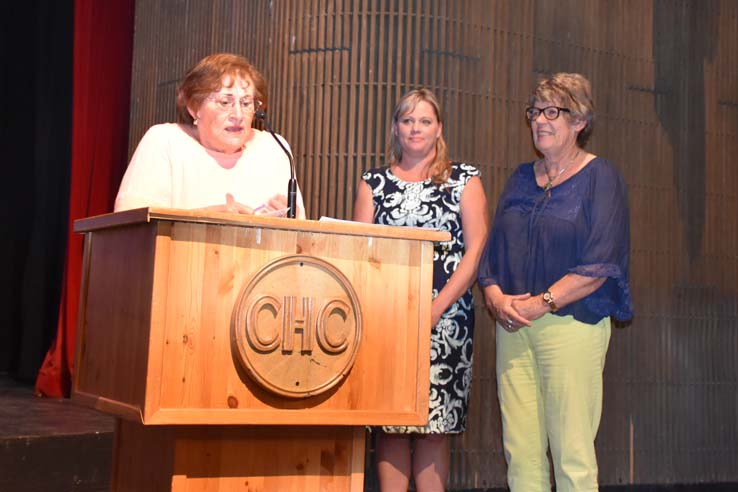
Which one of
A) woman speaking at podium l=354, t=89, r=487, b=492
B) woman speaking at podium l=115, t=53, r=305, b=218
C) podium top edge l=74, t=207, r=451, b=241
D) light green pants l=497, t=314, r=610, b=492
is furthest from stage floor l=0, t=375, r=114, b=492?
podium top edge l=74, t=207, r=451, b=241

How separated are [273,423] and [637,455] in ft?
11.2

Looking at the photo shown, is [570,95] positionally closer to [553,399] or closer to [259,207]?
[553,399]

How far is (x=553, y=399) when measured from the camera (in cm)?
→ 269

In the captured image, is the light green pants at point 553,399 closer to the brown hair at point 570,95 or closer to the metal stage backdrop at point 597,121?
the brown hair at point 570,95

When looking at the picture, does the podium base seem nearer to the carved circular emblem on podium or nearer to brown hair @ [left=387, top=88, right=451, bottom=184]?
the carved circular emblem on podium

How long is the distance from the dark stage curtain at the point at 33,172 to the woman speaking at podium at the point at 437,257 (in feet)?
13.6

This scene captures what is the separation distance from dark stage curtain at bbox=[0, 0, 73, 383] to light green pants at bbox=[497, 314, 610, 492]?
459 centimetres

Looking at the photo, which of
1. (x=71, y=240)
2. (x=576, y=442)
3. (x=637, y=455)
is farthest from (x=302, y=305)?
(x=71, y=240)

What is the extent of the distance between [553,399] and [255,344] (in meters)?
1.24

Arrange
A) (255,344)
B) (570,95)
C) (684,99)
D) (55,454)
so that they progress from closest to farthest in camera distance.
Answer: (255,344) < (570,95) < (55,454) < (684,99)

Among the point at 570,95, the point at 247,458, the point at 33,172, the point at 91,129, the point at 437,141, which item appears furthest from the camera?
the point at 33,172

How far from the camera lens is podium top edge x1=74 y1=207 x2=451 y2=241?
1.72 meters

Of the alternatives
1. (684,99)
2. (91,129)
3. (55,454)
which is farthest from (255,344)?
(91,129)

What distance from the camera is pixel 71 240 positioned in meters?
5.61
